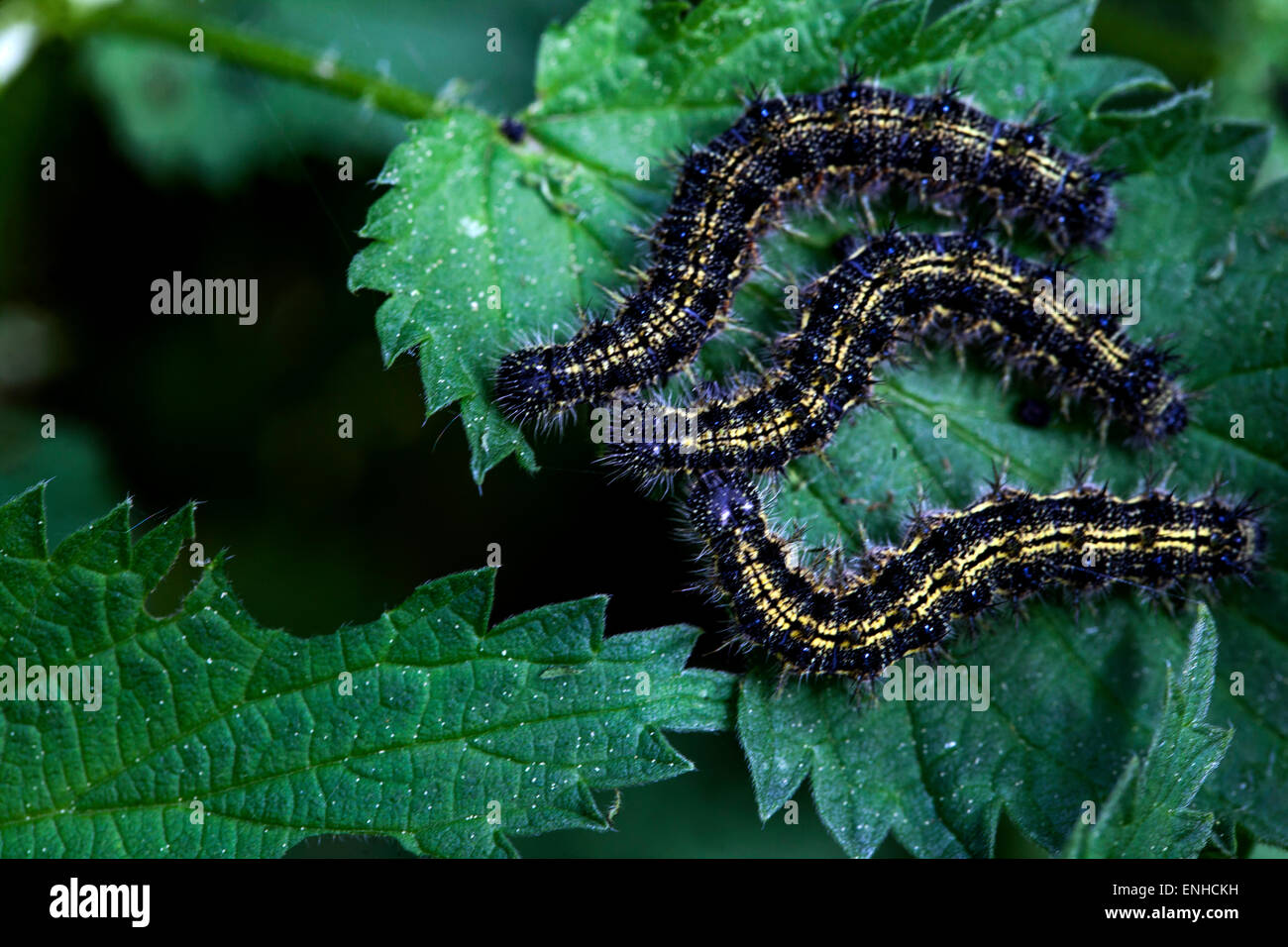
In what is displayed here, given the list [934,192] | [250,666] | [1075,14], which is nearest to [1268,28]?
[1075,14]

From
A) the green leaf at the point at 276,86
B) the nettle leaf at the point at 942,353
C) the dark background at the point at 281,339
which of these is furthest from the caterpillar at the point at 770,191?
the green leaf at the point at 276,86

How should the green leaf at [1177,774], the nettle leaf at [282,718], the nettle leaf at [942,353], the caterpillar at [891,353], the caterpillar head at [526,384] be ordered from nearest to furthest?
the nettle leaf at [282,718] < the green leaf at [1177,774] < the caterpillar head at [526,384] < the nettle leaf at [942,353] < the caterpillar at [891,353]

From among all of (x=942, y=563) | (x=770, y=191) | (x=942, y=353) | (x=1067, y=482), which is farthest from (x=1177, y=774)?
(x=770, y=191)

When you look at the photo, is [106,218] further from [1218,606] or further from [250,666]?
[1218,606]

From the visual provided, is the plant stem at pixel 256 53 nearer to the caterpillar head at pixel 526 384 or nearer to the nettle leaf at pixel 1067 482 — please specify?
the caterpillar head at pixel 526 384

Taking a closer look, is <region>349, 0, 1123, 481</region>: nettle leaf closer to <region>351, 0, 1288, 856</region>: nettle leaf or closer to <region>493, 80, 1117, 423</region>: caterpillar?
Answer: <region>351, 0, 1288, 856</region>: nettle leaf

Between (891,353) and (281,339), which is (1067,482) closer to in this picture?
(891,353)
